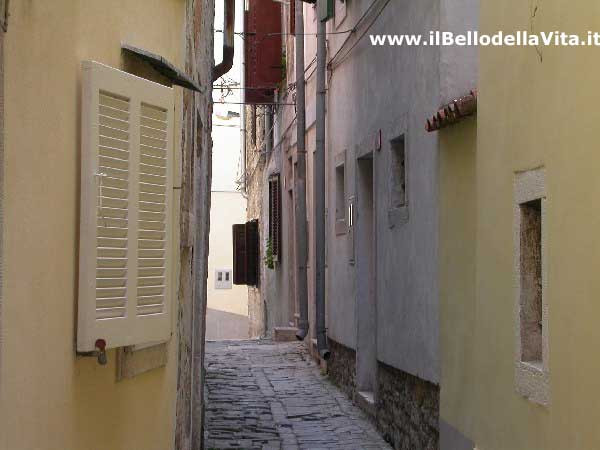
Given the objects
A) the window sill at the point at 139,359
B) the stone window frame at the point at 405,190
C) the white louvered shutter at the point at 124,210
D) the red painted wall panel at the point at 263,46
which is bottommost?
the window sill at the point at 139,359

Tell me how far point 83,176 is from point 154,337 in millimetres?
964

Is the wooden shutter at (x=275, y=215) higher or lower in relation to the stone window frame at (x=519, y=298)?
higher

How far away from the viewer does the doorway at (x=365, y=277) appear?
1270cm

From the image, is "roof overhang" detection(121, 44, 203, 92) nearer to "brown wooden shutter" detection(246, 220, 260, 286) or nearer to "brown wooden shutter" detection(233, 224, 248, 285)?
"brown wooden shutter" detection(246, 220, 260, 286)

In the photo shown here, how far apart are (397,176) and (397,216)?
0.47m

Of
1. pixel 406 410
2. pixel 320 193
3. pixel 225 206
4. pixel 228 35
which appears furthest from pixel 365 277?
pixel 225 206

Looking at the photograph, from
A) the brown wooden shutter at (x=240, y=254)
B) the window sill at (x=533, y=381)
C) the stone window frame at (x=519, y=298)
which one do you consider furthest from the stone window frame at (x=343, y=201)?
the brown wooden shutter at (x=240, y=254)

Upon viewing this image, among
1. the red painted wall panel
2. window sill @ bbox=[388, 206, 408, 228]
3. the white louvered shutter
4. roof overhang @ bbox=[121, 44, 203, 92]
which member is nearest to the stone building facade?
window sill @ bbox=[388, 206, 408, 228]

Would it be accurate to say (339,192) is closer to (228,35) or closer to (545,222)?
(228,35)

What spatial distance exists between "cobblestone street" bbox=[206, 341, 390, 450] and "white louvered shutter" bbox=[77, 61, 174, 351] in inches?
200

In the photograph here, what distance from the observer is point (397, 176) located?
11.1 m

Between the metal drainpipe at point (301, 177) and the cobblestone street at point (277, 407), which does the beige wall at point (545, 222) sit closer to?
the cobblestone street at point (277, 407)

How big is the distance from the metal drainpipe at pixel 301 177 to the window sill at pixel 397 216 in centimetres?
549

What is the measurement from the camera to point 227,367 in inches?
647
